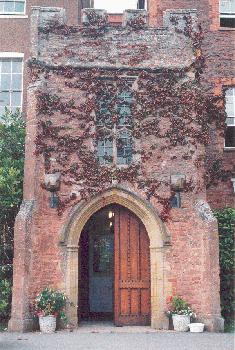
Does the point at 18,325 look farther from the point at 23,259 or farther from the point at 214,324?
the point at 214,324

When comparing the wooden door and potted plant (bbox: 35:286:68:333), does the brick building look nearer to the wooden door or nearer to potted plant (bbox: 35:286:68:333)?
the wooden door

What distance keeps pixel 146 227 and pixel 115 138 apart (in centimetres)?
238

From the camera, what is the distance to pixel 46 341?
757 centimetres

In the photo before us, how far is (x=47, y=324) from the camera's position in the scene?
8.73 meters

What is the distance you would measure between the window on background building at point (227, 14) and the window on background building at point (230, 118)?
2.32 m

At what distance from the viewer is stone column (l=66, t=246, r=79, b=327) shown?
364 inches

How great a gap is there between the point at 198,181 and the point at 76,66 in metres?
4.27

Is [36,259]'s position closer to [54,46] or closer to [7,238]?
[7,238]

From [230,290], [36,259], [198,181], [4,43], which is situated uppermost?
[4,43]

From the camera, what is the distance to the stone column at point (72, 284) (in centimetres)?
923

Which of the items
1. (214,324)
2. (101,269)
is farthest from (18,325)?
(101,269)

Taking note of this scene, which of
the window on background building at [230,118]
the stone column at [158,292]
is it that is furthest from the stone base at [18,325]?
the window on background building at [230,118]

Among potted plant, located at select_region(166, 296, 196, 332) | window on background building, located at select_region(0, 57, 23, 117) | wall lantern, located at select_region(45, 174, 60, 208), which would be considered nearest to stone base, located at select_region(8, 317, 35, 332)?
wall lantern, located at select_region(45, 174, 60, 208)

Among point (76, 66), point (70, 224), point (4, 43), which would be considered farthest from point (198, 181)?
point (4, 43)
